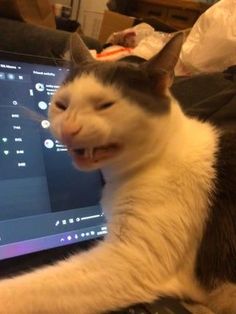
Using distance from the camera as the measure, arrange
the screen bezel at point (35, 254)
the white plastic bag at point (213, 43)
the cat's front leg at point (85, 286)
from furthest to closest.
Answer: the white plastic bag at point (213, 43), the screen bezel at point (35, 254), the cat's front leg at point (85, 286)

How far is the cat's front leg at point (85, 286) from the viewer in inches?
22.1

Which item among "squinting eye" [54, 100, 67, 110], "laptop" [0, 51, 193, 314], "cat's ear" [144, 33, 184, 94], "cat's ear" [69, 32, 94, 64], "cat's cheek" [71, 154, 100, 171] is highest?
"cat's ear" [144, 33, 184, 94]

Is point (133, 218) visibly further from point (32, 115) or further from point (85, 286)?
point (32, 115)

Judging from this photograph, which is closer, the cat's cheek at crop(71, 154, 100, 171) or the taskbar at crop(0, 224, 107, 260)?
the cat's cheek at crop(71, 154, 100, 171)

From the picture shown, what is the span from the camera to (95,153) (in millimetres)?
608

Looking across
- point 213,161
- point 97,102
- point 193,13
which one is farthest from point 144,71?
point 193,13

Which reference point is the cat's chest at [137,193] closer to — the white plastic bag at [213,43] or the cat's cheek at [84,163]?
the cat's cheek at [84,163]

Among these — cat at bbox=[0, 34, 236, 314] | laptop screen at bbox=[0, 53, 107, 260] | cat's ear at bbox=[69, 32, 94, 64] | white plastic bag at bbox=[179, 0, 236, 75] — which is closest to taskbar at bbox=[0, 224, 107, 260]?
laptop screen at bbox=[0, 53, 107, 260]

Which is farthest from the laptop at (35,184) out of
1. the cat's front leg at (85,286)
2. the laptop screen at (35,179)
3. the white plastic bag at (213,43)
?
the white plastic bag at (213,43)

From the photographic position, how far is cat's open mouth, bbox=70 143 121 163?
1.97ft

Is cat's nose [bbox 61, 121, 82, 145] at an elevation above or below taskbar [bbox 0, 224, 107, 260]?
above

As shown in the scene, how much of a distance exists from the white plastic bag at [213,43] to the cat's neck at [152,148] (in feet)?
2.45

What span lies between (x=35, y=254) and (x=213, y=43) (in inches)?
38.5

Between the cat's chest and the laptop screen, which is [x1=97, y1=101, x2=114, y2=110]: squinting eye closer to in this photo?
the cat's chest
